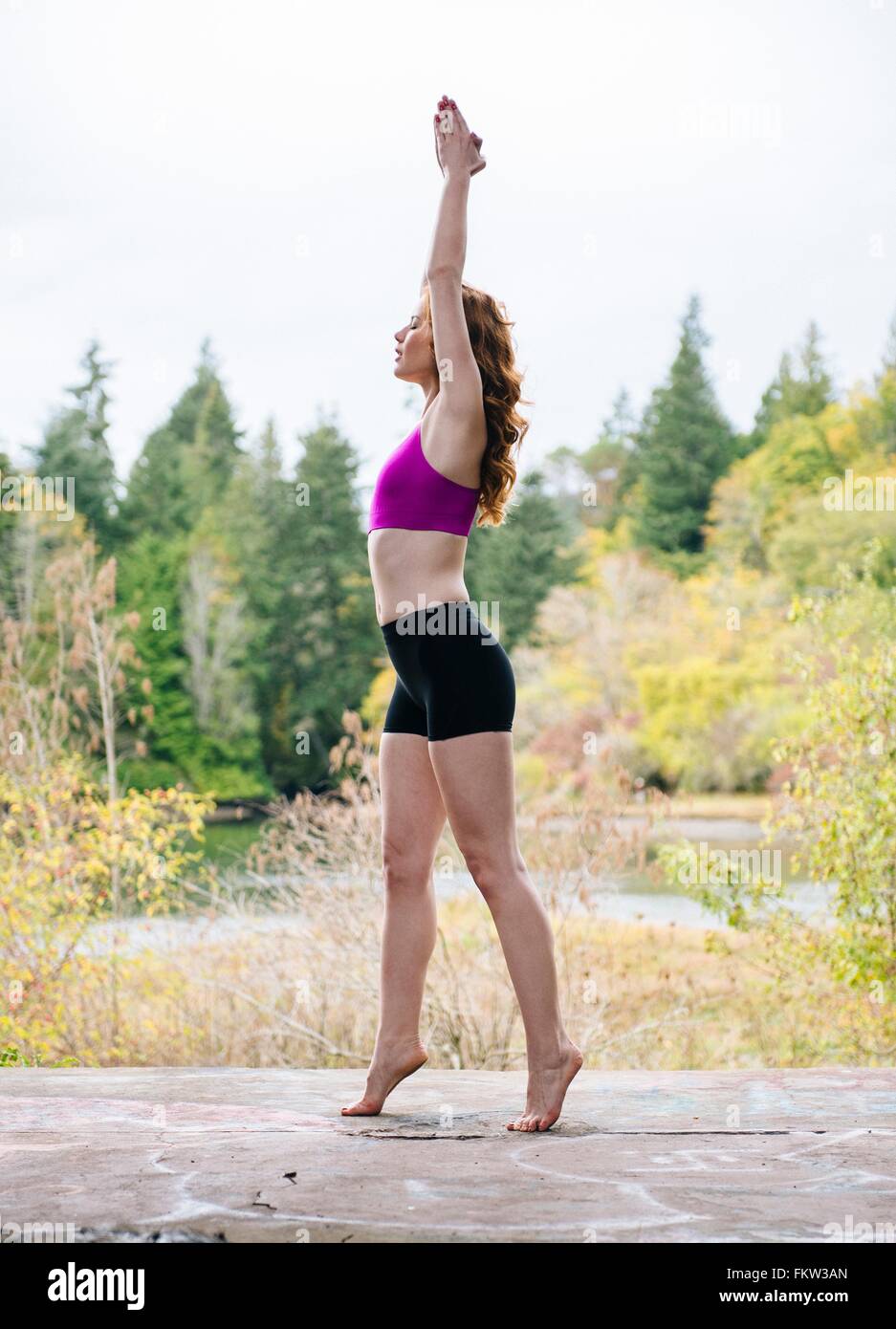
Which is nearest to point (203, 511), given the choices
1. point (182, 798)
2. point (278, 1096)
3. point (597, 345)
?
point (597, 345)

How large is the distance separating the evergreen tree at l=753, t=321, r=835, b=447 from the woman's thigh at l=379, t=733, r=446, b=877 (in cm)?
3066

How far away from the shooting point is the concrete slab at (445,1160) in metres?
1.92

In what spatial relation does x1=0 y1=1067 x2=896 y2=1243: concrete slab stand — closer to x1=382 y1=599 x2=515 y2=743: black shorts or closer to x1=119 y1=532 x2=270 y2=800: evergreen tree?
x1=382 y1=599 x2=515 y2=743: black shorts

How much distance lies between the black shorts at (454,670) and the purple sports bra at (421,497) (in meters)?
0.16

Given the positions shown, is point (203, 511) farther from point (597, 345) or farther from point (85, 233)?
point (597, 345)

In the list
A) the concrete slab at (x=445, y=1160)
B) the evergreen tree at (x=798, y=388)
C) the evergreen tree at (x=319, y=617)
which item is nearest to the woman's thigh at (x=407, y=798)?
the concrete slab at (x=445, y=1160)

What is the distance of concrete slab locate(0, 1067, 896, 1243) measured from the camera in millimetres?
1919

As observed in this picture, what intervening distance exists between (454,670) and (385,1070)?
2.67 ft

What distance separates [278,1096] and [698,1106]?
899 millimetres

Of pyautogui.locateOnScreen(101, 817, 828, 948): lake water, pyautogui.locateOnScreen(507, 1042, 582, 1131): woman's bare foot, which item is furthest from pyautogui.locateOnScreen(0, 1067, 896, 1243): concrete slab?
pyautogui.locateOnScreen(101, 817, 828, 948): lake water

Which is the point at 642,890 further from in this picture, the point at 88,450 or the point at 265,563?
the point at 88,450

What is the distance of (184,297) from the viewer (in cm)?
3419

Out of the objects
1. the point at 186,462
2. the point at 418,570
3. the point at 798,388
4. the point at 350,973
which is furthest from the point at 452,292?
the point at 798,388
